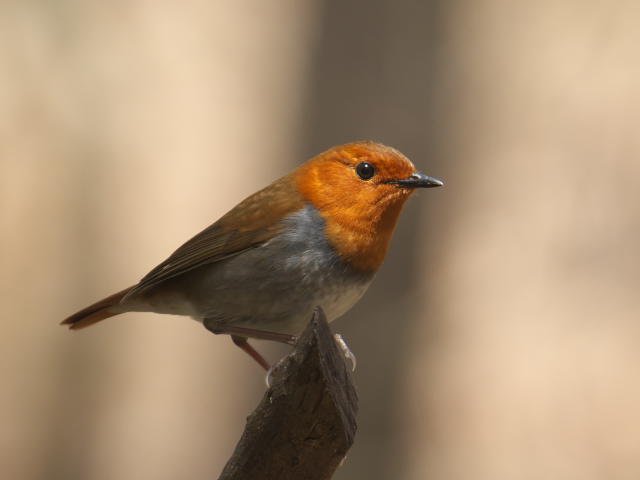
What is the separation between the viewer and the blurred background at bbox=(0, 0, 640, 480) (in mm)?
5031

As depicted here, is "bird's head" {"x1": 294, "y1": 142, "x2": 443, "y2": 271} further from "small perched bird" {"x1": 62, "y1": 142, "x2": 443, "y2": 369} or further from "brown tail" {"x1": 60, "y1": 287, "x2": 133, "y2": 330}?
"brown tail" {"x1": 60, "y1": 287, "x2": 133, "y2": 330}

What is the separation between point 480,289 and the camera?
5.19 metres

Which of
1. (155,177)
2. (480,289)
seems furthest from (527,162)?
(155,177)

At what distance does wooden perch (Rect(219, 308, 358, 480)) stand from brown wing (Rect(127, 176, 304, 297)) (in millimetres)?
1141

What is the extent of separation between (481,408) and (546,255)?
0.99 meters

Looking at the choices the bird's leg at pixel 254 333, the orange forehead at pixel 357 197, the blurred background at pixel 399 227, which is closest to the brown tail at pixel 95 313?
the bird's leg at pixel 254 333

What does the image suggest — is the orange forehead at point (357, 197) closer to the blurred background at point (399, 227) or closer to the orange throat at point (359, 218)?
the orange throat at point (359, 218)

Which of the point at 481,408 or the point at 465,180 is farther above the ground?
the point at 465,180

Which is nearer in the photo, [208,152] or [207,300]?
[207,300]

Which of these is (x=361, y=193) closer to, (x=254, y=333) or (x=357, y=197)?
(x=357, y=197)

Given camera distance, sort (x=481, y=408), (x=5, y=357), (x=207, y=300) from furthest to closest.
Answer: (x=5, y=357) → (x=481, y=408) → (x=207, y=300)

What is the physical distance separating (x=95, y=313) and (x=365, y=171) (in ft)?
4.27

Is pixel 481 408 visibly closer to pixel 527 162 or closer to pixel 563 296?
pixel 563 296

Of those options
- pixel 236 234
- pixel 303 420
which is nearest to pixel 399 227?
pixel 236 234
